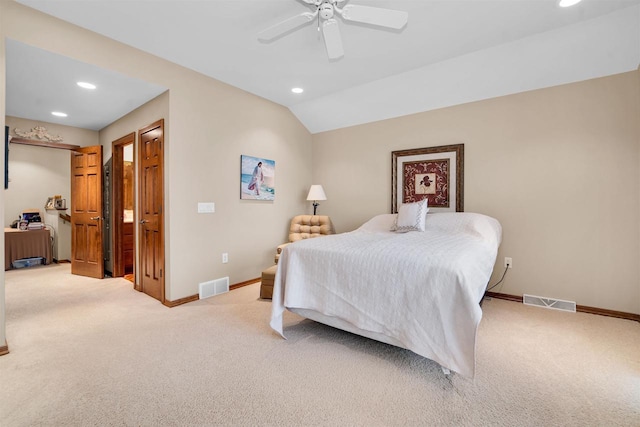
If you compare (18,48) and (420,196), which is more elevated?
(18,48)

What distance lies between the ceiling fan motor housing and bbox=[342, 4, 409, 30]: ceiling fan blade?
3.8 inches

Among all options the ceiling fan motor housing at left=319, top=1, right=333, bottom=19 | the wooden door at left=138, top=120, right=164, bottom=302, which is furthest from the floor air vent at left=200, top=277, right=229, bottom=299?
the ceiling fan motor housing at left=319, top=1, right=333, bottom=19

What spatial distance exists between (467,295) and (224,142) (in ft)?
10.5

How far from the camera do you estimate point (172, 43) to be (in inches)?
108

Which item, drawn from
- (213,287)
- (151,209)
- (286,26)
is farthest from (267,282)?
(286,26)

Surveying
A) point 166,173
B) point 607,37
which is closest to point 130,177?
point 166,173

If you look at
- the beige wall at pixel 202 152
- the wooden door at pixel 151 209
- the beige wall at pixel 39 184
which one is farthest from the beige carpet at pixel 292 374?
the beige wall at pixel 39 184

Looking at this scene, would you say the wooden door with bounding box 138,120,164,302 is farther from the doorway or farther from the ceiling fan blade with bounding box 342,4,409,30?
the ceiling fan blade with bounding box 342,4,409,30

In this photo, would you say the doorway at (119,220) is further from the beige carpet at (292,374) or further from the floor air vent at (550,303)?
the floor air vent at (550,303)

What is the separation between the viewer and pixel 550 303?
3068 mm

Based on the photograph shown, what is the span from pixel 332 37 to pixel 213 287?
2.96 metres

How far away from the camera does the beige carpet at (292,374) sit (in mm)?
1494

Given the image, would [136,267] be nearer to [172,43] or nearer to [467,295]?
[172,43]

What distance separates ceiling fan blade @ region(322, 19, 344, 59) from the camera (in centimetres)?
207
